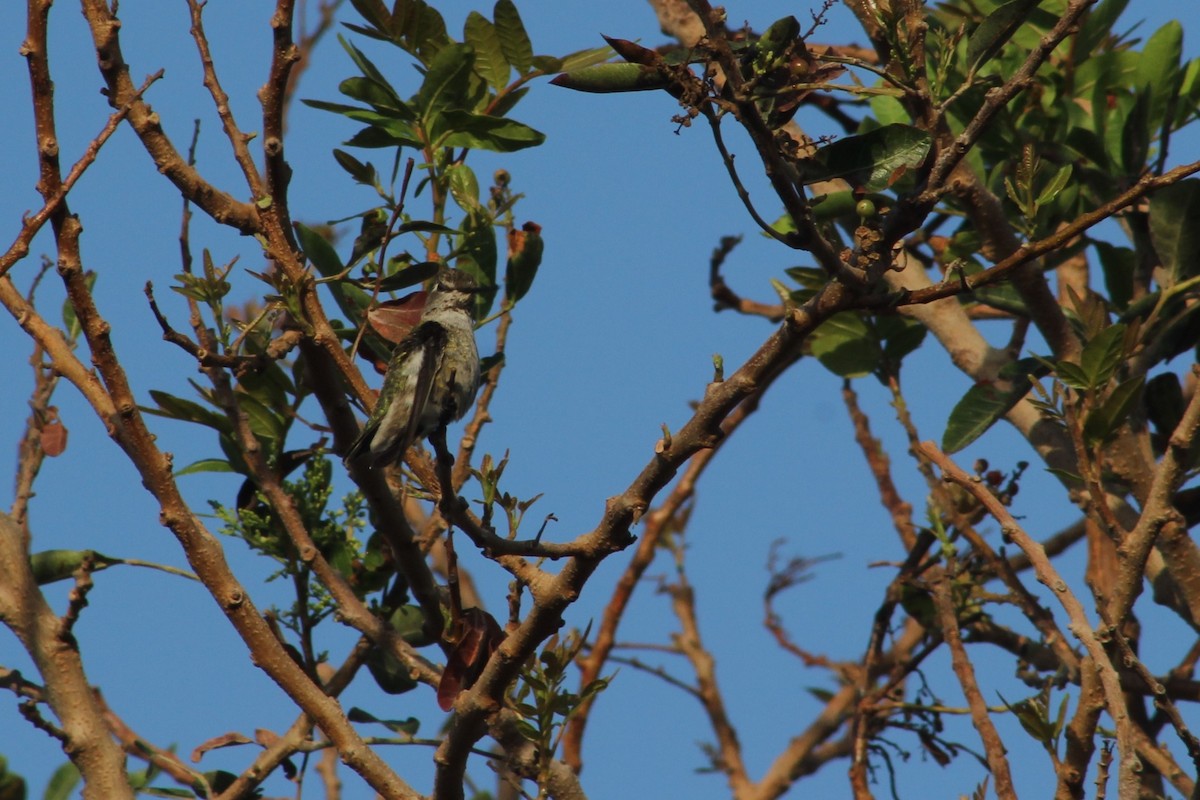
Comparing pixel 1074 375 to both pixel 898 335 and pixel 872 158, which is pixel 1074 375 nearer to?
pixel 872 158

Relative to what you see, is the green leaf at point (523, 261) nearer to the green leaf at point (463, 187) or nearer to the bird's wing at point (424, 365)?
the green leaf at point (463, 187)

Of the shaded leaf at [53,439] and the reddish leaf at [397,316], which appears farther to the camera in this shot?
the shaded leaf at [53,439]

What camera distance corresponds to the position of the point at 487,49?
4039 mm

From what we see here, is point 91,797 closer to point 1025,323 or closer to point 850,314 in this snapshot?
point 850,314

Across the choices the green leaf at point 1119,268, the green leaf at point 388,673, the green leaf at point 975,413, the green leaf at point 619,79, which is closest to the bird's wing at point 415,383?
the green leaf at point 388,673

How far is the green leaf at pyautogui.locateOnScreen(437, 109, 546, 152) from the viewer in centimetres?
372

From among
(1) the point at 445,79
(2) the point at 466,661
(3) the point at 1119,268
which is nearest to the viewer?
(2) the point at 466,661

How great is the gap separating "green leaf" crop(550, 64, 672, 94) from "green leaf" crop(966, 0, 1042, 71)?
63cm

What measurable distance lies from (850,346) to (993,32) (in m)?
2.39

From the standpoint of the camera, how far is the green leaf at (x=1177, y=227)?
402 centimetres

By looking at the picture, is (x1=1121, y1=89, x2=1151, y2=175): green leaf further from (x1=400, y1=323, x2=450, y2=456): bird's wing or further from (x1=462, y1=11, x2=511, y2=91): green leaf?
(x1=400, y1=323, x2=450, y2=456): bird's wing

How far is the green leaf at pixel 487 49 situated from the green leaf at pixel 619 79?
5.27 feet

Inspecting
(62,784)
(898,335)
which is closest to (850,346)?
(898,335)

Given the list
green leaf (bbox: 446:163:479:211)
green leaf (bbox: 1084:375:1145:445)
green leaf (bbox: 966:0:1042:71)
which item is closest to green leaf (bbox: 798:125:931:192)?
green leaf (bbox: 966:0:1042:71)
